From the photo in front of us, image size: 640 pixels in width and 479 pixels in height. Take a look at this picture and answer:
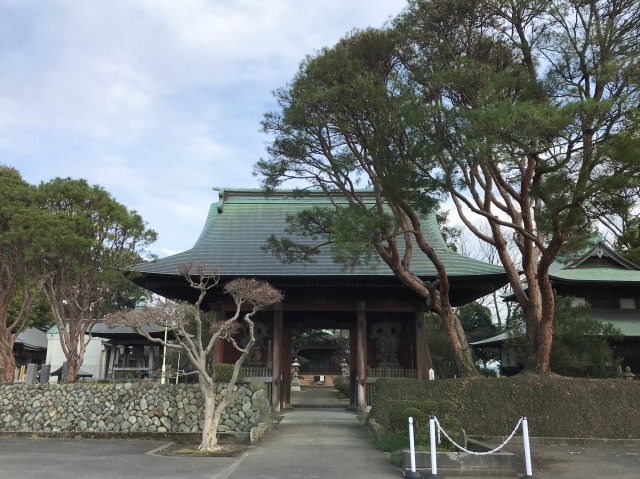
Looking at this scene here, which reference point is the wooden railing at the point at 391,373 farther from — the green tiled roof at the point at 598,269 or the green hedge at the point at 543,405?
the green tiled roof at the point at 598,269

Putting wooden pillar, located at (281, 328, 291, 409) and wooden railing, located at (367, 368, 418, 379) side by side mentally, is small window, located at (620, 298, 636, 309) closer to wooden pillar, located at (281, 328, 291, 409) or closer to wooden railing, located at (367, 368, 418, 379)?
wooden railing, located at (367, 368, 418, 379)

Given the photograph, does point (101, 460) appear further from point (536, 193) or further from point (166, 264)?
point (536, 193)

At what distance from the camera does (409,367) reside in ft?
58.7

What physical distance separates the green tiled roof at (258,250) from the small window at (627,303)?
8252 mm

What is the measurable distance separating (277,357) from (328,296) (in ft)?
8.68

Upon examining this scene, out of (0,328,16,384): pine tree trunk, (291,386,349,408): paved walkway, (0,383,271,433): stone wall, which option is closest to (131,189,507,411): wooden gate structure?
(291,386,349,408): paved walkway

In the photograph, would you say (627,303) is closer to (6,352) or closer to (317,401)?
(317,401)

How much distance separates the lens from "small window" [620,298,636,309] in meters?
20.4

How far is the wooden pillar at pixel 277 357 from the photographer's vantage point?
1630 centimetres

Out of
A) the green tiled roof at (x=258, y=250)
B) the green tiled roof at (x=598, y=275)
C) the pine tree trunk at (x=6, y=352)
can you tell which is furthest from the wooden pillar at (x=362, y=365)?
the pine tree trunk at (x=6, y=352)

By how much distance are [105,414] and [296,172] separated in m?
8.03

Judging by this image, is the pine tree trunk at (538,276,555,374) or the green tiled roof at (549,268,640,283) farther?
the green tiled roof at (549,268,640,283)

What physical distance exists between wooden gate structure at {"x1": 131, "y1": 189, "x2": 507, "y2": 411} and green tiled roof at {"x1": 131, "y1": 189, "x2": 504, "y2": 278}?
3 cm

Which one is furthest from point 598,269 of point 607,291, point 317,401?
point 317,401
